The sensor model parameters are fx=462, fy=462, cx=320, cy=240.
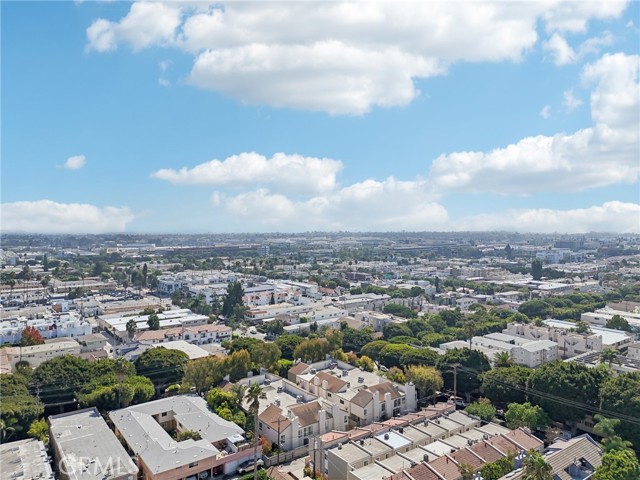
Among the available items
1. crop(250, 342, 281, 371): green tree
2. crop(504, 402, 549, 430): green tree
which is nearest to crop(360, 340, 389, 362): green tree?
crop(250, 342, 281, 371): green tree

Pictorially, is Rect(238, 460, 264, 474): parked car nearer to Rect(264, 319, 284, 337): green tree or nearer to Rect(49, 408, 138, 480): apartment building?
Rect(49, 408, 138, 480): apartment building

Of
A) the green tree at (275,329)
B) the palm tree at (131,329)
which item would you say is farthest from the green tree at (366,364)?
the palm tree at (131,329)

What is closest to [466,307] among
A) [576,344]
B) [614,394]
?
[576,344]

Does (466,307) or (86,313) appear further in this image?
(466,307)

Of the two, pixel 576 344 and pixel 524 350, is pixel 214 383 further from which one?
pixel 576 344

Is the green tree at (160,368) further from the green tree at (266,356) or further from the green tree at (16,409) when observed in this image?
the green tree at (16,409)

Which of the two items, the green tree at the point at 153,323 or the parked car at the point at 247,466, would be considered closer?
the parked car at the point at 247,466
